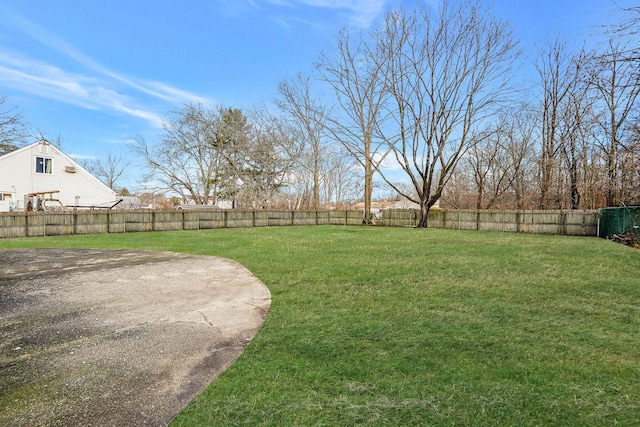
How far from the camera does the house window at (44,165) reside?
19.7 m

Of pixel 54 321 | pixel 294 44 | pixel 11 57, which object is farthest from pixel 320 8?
pixel 11 57

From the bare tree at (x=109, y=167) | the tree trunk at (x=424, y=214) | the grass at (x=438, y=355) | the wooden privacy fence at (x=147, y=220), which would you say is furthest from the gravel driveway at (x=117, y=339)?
the bare tree at (x=109, y=167)

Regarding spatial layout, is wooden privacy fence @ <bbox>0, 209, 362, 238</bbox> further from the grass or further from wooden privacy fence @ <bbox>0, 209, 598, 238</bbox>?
the grass

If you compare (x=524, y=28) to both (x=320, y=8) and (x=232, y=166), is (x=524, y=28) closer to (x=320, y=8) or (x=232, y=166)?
(x=320, y=8)

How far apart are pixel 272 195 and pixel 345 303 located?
23260mm

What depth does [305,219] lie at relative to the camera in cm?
1995

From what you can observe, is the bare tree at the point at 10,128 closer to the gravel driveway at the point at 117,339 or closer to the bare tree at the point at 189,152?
the bare tree at the point at 189,152

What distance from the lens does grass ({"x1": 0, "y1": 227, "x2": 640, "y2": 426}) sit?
1744 millimetres

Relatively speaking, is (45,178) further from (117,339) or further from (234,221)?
(117,339)

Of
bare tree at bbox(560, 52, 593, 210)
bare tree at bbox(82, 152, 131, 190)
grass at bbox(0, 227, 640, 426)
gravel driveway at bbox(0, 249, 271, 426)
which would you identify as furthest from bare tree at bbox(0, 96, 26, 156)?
bare tree at bbox(560, 52, 593, 210)

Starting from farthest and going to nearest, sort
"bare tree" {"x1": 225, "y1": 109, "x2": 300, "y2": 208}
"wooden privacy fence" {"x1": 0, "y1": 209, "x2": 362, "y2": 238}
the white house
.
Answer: "bare tree" {"x1": 225, "y1": 109, "x2": 300, "y2": 208} → the white house → "wooden privacy fence" {"x1": 0, "y1": 209, "x2": 362, "y2": 238}

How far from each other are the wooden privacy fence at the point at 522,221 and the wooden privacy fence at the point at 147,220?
218 inches

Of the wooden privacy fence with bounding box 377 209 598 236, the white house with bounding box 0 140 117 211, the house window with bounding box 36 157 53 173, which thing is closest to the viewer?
the wooden privacy fence with bounding box 377 209 598 236

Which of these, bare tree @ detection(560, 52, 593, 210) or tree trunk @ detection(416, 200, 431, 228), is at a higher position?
bare tree @ detection(560, 52, 593, 210)
